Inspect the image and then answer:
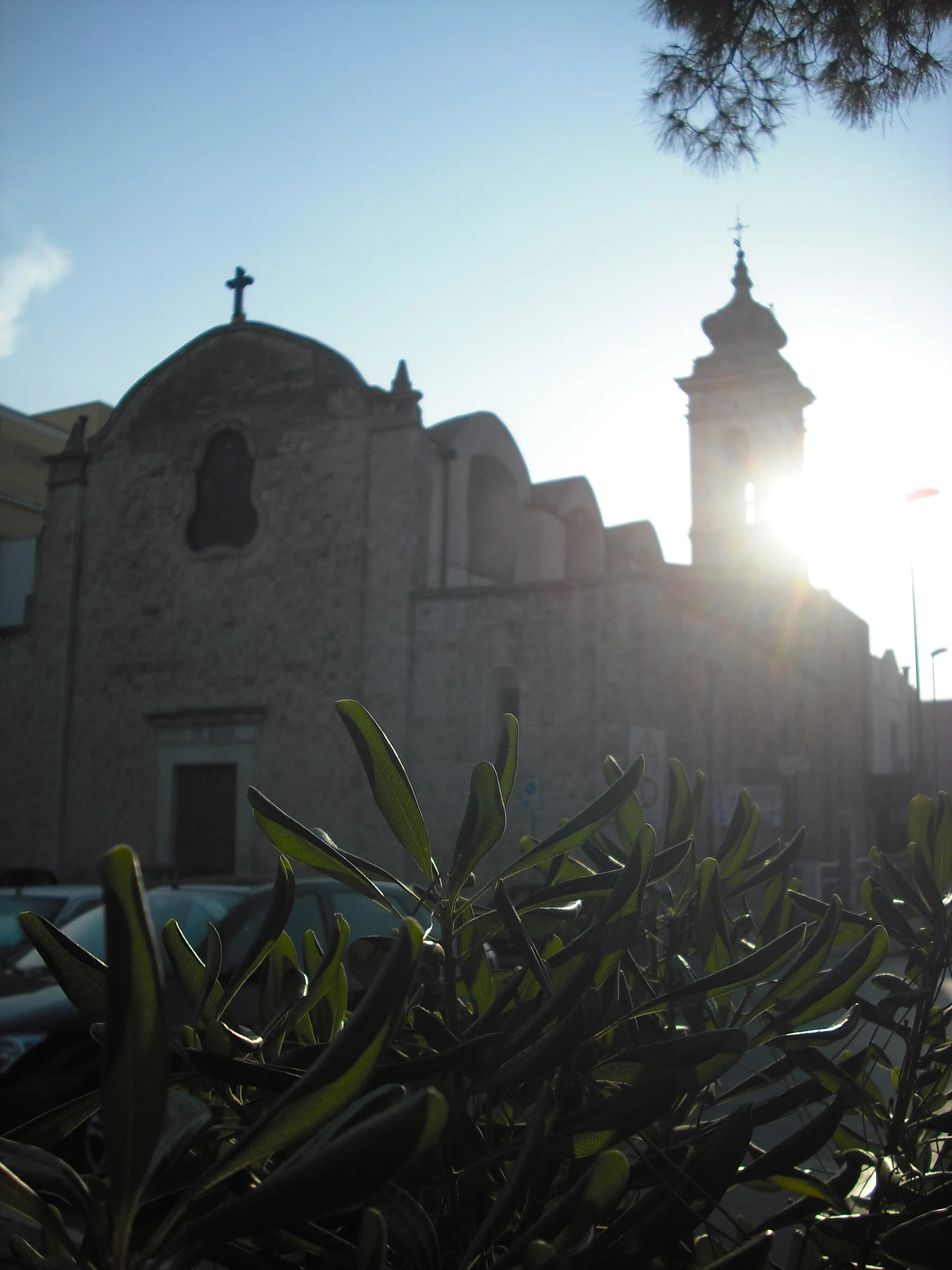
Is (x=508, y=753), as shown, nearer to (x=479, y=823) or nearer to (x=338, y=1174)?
(x=479, y=823)

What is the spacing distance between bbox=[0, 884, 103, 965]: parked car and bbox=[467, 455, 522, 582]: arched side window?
48.4 feet

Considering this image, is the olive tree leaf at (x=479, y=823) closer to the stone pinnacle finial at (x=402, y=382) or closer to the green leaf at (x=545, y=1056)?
the green leaf at (x=545, y=1056)

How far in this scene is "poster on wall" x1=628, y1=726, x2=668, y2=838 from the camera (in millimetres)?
13852

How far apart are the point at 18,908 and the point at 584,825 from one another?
7.51 metres

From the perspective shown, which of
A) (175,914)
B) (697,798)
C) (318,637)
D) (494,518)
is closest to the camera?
(697,798)

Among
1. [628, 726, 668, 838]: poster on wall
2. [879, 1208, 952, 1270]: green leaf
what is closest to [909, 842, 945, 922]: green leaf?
[879, 1208, 952, 1270]: green leaf

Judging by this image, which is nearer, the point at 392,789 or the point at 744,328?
the point at 392,789

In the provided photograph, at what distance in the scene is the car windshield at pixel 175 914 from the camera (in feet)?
21.9

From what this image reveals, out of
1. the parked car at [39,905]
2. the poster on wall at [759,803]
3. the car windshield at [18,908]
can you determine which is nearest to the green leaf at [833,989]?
the parked car at [39,905]

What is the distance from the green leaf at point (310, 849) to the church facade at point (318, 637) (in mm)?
14504

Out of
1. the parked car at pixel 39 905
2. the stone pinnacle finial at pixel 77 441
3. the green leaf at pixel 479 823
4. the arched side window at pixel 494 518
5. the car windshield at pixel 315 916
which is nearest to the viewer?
→ the green leaf at pixel 479 823

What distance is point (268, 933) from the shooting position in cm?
101

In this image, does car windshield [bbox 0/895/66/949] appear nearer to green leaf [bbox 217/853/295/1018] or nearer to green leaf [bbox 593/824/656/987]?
green leaf [bbox 217/853/295/1018]

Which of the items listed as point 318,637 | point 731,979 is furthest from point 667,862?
point 318,637
